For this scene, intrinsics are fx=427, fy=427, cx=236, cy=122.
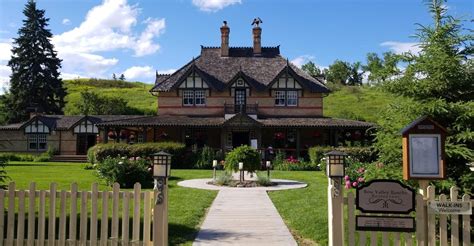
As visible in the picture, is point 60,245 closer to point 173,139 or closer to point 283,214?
point 283,214

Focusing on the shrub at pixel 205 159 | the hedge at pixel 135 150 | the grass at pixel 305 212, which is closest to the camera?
the grass at pixel 305 212

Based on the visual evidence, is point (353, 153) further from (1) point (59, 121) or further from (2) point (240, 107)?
(1) point (59, 121)

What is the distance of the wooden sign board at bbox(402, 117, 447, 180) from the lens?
6.36 metres

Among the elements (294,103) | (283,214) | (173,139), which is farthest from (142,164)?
(294,103)

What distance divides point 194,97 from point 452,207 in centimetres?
2897

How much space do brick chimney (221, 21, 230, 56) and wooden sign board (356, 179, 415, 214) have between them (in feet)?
107

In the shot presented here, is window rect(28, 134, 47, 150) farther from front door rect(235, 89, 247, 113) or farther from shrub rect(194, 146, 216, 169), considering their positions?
shrub rect(194, 146, 216, 169)

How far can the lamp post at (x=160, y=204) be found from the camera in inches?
259

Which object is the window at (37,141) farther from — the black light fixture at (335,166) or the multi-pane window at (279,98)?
the black light fixture at (335,166)

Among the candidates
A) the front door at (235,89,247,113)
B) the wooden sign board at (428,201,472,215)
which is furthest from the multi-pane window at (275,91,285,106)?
the wooden sign board at (428,201,472,215)

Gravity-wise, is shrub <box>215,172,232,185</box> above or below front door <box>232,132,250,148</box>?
below

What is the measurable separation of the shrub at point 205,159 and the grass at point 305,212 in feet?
40.9

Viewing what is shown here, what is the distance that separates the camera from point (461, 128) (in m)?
8.02

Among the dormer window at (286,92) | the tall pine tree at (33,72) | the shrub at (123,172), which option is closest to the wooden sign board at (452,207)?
the shrub at (123,172)
